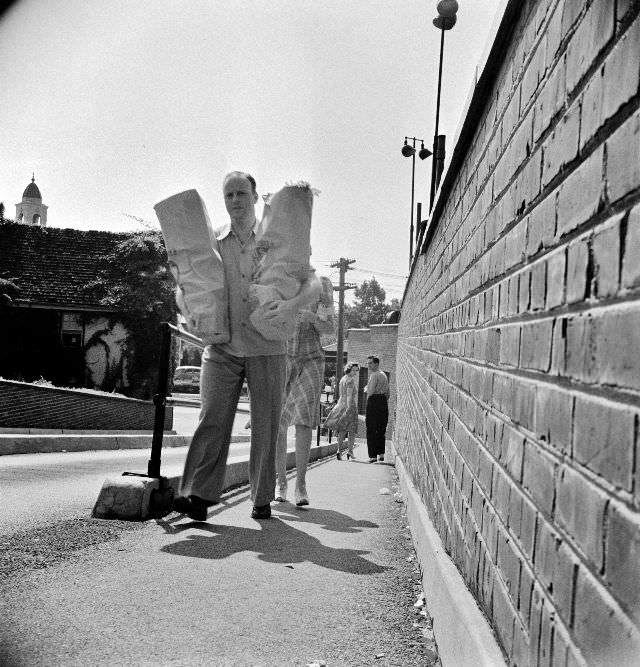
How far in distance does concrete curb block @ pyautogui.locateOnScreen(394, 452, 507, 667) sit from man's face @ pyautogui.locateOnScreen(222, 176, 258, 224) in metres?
2.40

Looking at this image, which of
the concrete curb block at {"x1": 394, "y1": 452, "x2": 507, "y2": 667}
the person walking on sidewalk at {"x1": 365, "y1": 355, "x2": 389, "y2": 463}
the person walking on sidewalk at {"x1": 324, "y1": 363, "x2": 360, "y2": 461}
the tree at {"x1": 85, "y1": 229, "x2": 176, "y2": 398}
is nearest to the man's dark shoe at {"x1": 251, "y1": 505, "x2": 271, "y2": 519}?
the concrete curb block at {"x1": 394, "y1": 452, "x2": 507, "y2": 667}

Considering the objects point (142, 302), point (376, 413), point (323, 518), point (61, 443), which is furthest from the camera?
point (142, 302)

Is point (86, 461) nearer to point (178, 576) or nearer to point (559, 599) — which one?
point (178, 576)

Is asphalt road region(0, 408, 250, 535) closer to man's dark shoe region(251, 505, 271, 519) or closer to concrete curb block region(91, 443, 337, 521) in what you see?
concrete curb block region(91, 443, 337, 521)

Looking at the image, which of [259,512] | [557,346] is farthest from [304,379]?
[557,346]

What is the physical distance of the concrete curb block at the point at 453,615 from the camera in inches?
72.9

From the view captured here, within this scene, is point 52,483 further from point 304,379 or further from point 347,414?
point 347,414

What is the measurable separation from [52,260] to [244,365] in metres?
31.8

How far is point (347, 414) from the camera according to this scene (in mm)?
15031

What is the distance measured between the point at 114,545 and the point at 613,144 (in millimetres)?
3221

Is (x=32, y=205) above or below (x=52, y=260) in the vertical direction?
above

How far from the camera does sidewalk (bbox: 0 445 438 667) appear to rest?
2430 mm

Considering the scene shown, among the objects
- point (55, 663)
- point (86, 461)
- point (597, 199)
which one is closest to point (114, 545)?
point (55, 663)

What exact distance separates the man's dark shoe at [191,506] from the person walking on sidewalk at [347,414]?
33.3ft
